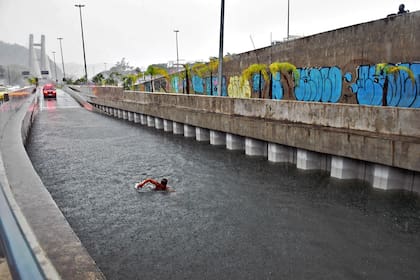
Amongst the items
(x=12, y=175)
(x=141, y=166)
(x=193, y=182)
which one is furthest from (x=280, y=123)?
(x=12, y=175)

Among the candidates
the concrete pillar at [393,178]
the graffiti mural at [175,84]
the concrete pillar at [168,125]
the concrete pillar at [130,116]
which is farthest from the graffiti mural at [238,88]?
the concrete pillar at [393,178]

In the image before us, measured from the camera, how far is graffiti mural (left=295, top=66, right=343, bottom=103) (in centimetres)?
1653

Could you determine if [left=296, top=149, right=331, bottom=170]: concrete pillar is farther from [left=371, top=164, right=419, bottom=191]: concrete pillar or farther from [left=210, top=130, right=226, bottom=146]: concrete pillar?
[left=210, top=130, right=226, bottom=146]: concrete pillar

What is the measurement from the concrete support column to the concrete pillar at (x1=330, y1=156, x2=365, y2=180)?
2467 millimetres

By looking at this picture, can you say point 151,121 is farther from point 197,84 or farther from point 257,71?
point 257,71

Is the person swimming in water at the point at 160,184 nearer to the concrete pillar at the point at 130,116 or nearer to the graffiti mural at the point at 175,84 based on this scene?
the concrete pillar at the point at 130,116

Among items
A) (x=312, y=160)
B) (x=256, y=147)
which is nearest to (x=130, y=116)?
(x=256, y=147)

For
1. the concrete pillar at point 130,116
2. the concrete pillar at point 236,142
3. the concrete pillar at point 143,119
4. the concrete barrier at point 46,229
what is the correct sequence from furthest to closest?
the concrete pillar at point 130,116, the concrete pillar at point 143,119, the concrete pillar at point 236,142, the concrete barrier at point 46,229

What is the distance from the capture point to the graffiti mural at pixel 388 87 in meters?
12.9

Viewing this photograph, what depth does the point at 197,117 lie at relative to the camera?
19.6 m

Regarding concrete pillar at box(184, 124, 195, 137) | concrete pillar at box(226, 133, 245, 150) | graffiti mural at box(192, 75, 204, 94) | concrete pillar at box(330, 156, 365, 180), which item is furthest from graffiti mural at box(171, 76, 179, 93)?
concrete pillar at box(330, 156, 365, 180)

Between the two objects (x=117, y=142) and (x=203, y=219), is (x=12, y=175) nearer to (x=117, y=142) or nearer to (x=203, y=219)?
(x=203, y=219)

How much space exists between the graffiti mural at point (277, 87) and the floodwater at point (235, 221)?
20.5ft

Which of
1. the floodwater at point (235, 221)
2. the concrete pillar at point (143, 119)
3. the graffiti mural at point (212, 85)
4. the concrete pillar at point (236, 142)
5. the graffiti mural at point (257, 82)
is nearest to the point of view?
the floodwater at point (235, 221)
